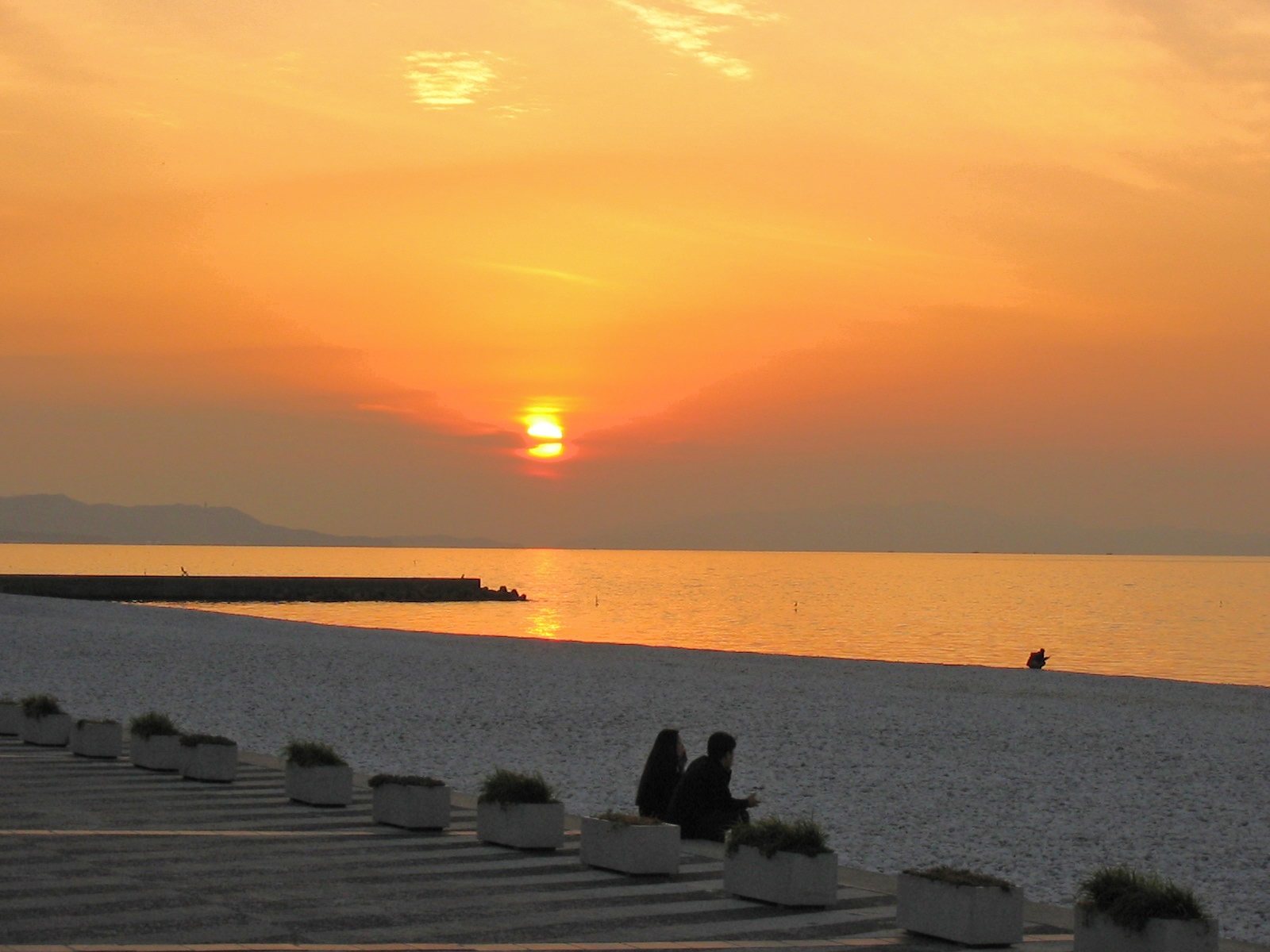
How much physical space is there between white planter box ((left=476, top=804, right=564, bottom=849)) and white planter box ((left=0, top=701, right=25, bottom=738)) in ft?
31.6

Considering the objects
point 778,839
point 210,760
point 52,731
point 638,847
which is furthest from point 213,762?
point 778,839

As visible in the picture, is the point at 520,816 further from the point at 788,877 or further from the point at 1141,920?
the point at 1141,920

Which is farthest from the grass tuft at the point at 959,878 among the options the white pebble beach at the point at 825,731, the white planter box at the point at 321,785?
the white planter box at the point at 321,785

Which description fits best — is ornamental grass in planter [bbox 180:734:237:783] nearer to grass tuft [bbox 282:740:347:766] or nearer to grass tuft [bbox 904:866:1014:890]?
grass tuft [bbox 282:740:347:766]

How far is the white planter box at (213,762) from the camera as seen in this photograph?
15.0 meters

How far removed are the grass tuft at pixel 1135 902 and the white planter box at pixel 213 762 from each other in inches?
363

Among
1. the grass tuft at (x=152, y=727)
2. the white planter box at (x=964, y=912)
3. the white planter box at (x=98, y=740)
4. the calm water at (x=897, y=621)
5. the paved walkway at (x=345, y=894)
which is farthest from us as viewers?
the calm water at (x=897, y=621)

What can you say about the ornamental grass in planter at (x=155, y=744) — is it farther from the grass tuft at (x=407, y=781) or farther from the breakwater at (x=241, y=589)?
the breakwater at (x=241, y=589)

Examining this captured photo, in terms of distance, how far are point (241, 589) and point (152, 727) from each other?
9221 centimetres

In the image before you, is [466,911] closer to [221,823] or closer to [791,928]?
[791,928]

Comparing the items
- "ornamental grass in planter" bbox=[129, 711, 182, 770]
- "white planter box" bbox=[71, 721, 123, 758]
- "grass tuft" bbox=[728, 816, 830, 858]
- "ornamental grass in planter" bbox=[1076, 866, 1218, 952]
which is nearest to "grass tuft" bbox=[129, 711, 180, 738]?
"ornamental grass in planter" bbox=[129, 711, 182, 770]

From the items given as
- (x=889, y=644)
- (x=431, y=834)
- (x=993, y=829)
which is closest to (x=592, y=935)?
(x=431, y=834)

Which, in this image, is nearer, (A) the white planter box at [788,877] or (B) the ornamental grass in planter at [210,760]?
(A) the white planter box at [788,877]

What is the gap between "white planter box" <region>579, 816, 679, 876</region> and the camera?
426 inches
